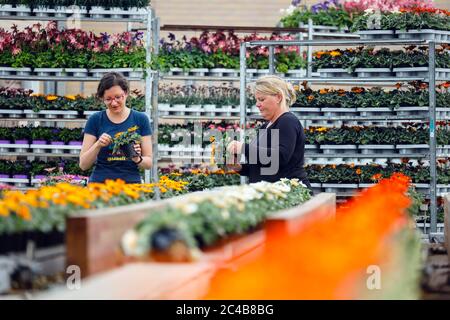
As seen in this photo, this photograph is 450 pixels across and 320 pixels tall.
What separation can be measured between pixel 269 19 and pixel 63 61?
315 inches

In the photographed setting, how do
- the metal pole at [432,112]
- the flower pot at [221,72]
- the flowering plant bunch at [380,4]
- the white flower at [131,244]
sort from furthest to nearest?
1. the flowering plant bunch at [380,4]
2. the flower pot at [221,72]
3. the metal pole at [432,112]
4. the white flower at [131,244]

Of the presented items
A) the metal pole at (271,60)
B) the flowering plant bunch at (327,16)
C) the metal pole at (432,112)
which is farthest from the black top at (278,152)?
the flowering plant bunch at (327,16)

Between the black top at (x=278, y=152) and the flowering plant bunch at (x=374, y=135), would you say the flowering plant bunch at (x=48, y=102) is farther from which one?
the black top at (x=278, y=152)

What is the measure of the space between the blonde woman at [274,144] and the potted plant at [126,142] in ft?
2.07

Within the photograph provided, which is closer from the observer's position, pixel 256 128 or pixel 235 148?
pixel 235 148

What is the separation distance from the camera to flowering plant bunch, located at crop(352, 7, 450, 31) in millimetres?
10758

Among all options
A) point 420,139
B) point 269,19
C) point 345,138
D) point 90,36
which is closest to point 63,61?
point 90,36

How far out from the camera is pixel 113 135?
666 cm

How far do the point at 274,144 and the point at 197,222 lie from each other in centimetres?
309

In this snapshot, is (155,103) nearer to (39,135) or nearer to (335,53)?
(39,135)

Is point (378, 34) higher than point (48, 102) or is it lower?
higher

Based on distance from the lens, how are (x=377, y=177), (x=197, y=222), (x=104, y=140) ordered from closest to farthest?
(x=197, y=222) < (x=104, y=140) < (x=377, y=177)

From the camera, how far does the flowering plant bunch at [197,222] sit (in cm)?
320

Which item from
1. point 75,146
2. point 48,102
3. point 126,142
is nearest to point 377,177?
point 75,146
